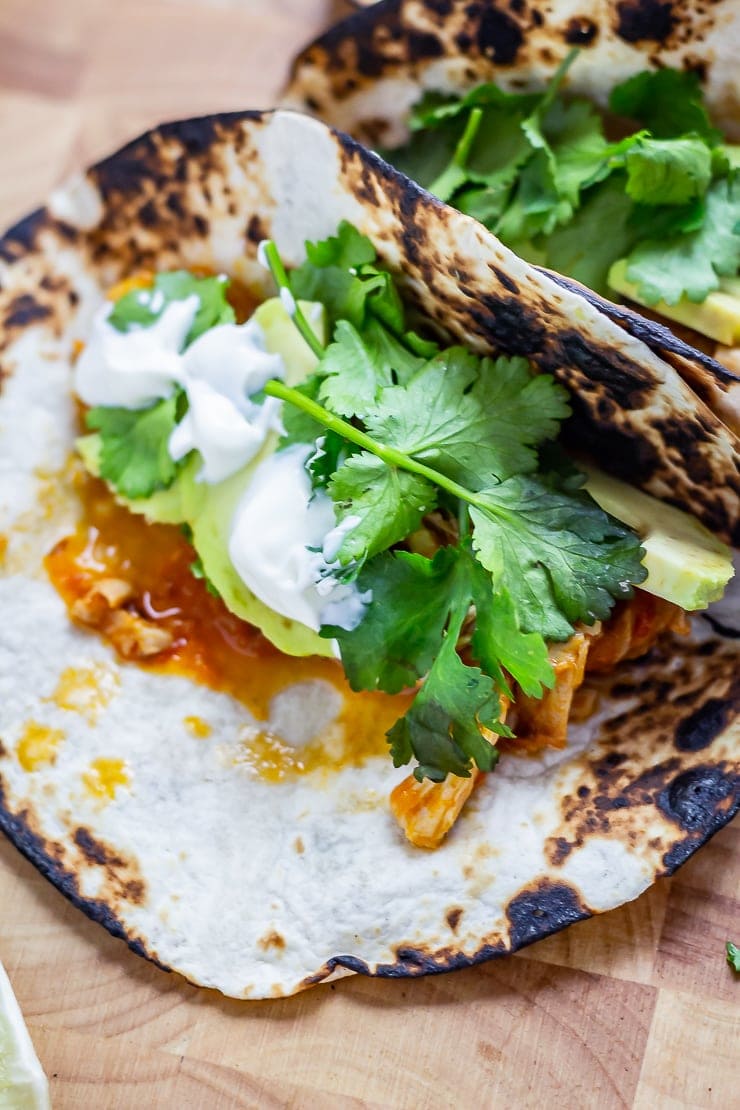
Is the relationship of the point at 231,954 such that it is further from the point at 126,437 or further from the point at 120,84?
the point at 120,84

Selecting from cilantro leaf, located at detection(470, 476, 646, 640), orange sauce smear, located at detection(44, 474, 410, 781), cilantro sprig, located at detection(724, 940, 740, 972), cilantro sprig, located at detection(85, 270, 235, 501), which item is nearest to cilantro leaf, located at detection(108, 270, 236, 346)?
cilantro sprig, located at detection(85, 270, 235, 501)

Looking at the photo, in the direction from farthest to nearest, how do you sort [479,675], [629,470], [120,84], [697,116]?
[120,84] → [697,116] → [629,470] → [479,675]

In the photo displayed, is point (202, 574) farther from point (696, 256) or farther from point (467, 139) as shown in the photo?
point (696, 256)

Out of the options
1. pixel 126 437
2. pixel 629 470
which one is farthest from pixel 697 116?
pixel 126 437

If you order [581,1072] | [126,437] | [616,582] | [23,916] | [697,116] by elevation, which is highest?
[697,116]

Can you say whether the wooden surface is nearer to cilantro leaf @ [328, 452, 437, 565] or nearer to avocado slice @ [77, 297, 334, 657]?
avocado slice @ [77, 297, 334, 657]

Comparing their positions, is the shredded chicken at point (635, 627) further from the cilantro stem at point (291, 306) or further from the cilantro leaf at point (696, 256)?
the cilantro stem at point (291, 306)
